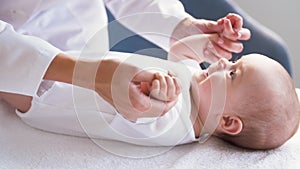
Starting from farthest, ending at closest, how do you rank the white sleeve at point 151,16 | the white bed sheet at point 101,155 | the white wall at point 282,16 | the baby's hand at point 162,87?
the white wall at point 282,16, the white sleeve at point 151,16, the white bed sheet at point 101,155, the baby's hand at point 162,87

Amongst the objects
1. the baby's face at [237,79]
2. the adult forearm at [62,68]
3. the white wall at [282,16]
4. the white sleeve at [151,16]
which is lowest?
the white wall at [282,16]

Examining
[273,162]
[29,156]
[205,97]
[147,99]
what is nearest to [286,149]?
[273,162]

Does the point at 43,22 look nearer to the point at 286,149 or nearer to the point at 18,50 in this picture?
the point at 18,50

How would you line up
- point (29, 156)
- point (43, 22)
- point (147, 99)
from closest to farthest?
point (147, 99) → point (29, 156) → point (43, 22)

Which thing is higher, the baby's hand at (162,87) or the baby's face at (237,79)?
the baby's hand at (162,87)

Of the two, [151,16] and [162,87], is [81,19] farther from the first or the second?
[162,87]

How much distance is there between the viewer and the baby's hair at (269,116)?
80 cm

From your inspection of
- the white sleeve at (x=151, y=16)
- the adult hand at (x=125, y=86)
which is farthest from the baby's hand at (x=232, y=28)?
the adult hand at (x=125, y=86)

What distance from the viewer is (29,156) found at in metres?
0.79

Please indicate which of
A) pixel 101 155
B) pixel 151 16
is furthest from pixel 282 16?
pixel 101 155

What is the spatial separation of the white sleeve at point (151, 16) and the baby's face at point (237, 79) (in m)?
0.10

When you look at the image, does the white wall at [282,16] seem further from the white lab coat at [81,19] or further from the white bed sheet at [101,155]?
the white bed sheet at [101,155]

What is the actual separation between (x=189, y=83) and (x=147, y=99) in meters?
0.20

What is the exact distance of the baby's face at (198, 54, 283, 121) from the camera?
0.82 meters
